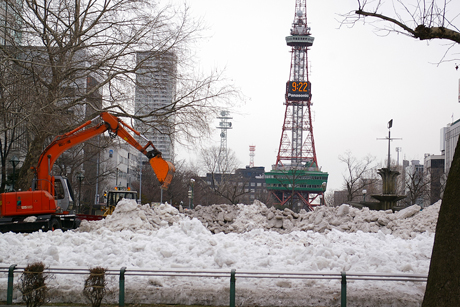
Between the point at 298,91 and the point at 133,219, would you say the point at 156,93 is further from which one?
the point at 298,91

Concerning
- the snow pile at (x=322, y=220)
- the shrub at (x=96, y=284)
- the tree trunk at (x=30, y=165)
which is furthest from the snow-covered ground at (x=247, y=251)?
the tree trunk at (x=30, y=165)

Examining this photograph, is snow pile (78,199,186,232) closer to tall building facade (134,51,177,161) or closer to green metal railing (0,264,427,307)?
green metal railing (0,264,427,307)

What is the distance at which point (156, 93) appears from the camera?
22.2m

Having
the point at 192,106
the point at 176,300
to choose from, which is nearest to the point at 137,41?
the point at 192,106

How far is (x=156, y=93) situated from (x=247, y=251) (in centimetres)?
1222

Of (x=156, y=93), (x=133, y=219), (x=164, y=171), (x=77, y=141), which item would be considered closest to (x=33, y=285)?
(x=133, y=219)

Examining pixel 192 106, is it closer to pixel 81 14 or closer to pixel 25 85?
pixel 81 14

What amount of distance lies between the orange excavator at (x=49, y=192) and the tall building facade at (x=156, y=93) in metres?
3.77

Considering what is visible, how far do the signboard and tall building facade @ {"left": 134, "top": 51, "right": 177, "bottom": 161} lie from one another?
92071 mm

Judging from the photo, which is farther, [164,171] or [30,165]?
[30,165]

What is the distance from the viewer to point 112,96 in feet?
72.8

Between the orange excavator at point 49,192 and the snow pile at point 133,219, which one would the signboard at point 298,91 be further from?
the snow pile at point 133,219

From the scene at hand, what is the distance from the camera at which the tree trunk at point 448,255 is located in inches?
223

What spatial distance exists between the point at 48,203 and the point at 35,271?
10249mm
